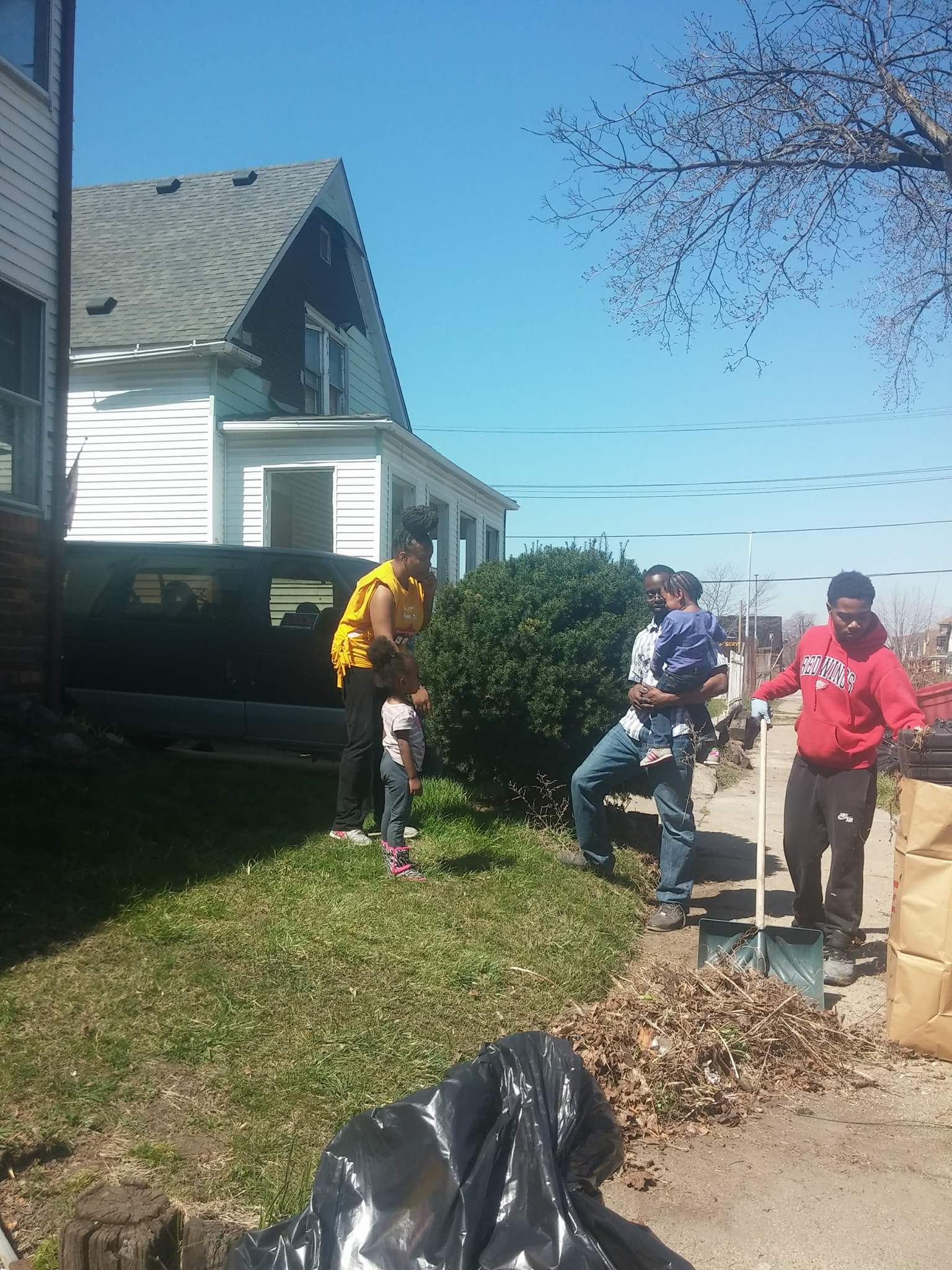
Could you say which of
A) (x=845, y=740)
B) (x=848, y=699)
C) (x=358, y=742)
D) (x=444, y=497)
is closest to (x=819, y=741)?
(x=845, y=740)

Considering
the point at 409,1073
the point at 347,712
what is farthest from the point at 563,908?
the point at 409,1073

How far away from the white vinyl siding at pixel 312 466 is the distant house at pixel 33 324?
6.33 meters

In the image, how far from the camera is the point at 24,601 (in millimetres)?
7844

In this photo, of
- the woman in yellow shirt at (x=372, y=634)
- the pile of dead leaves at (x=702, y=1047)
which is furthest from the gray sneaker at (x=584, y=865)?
the pile of dead leaves at (x=702, y=1047)

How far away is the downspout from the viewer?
8086mm

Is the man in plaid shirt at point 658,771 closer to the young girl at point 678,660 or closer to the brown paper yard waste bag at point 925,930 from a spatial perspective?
the young girl at point 678,660

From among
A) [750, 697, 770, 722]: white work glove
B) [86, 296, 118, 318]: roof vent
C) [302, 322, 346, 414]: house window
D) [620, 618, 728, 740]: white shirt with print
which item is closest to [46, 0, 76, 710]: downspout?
[620, 618, 728, 740]: white shirt with print

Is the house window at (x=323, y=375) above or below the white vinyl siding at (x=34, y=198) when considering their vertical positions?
above

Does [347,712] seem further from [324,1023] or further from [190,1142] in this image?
[190,1142]

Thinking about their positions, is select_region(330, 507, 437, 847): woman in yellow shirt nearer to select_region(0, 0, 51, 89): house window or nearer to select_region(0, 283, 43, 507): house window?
select_region(0, 283, 43, 507): house window

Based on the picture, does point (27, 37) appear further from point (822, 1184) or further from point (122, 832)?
point (822, 1184)

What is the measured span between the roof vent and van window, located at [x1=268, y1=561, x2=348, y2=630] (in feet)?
29.0

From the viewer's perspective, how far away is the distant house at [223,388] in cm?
1453

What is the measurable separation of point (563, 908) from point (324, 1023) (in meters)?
1.89
